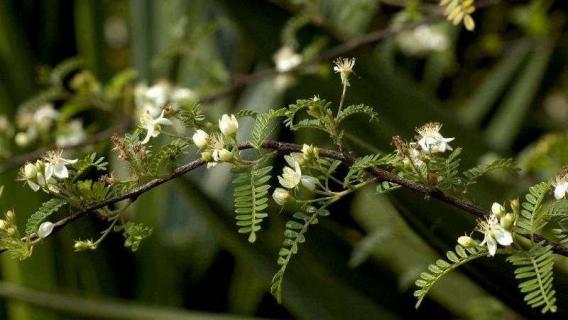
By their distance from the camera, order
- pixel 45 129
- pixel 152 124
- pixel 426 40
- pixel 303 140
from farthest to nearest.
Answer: pixel 426 40
pixel 303 140
pixel 45 129
pixel 152 124

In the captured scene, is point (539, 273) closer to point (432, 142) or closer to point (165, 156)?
point (432, 142)

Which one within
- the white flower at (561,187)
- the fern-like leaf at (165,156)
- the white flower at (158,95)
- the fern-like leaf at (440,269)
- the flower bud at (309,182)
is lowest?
the white flower at (158,95)

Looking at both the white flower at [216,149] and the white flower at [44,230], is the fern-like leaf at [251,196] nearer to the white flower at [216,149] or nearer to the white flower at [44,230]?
the white flower at [216,149]

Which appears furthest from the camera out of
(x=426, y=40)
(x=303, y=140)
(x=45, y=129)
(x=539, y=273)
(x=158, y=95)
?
(x=426, y=40)

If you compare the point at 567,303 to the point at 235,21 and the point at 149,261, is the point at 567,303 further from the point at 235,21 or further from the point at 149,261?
the point at 149,261

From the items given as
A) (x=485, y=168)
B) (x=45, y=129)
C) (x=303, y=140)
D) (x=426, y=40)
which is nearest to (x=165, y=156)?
(x=485, y=168)

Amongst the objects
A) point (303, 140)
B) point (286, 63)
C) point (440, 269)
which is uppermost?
point (440, 269)

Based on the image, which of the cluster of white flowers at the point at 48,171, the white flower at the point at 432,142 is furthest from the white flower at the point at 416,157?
the cluster of white flowers at the point at 48,171
